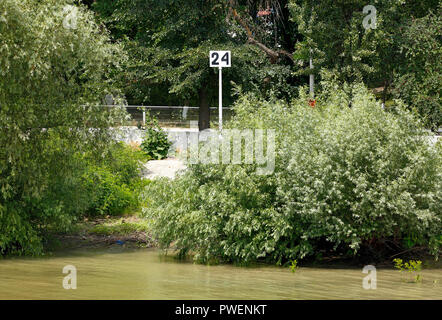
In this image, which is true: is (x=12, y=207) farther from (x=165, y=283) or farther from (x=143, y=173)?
(x=143, y=173)

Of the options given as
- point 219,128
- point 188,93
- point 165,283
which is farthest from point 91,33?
point 188,93

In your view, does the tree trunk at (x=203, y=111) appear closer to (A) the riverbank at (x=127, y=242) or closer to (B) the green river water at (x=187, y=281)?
(A) the riverbank at (x=127, y=242)

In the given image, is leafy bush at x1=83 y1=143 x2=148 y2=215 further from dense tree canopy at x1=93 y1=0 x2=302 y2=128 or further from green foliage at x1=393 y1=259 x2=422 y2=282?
dense tree canopy at x1=93 y1=0 x2=302 y2=128

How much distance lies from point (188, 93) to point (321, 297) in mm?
19181

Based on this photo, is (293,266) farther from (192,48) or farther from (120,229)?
(192,48)

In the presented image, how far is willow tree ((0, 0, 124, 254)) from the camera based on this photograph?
1449 centimetres

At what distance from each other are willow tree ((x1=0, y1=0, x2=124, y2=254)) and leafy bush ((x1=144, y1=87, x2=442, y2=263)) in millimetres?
2359

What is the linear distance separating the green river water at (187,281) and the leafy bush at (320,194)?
0.51m

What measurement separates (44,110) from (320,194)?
5.83 m

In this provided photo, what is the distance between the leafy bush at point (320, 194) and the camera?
1320 centimetres

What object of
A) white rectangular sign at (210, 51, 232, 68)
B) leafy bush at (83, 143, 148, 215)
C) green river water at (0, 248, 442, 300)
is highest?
white rectangular sign at (210, 51, 232, 68)

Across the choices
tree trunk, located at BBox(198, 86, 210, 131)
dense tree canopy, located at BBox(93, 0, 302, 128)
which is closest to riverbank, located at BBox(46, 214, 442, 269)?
dense tree canopy, located at BBox(93, 0, 302, 128)

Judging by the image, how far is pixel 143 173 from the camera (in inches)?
875

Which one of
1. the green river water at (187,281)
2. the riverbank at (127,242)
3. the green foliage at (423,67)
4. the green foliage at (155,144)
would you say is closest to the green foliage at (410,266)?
the green river water at (187,281)
